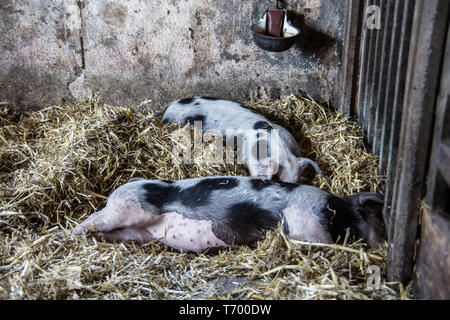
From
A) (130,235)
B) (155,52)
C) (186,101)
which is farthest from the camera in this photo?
(155,52)

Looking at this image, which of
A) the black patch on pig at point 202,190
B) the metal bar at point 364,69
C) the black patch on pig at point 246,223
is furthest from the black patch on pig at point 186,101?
the black patch on pig at point 246,223

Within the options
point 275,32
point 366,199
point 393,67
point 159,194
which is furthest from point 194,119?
point 366,199

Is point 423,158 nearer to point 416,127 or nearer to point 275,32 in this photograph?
point 416,127

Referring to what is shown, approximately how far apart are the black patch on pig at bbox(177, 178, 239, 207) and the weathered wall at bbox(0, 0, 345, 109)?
1902 mm

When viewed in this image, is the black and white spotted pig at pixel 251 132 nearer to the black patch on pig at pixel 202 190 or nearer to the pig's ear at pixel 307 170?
the pig's ear at pixel 307 170

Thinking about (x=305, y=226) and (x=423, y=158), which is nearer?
(x=423, y=158)

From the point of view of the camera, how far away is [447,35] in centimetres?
191

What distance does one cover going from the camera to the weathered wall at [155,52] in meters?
4.46

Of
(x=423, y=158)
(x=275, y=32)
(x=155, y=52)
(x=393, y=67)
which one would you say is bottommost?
(x=423, y=158)

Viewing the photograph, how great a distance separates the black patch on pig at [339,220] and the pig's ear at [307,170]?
815 mm

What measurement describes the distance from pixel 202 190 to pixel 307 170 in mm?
1057

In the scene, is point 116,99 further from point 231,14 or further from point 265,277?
point 265,277

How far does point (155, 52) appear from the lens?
459cm

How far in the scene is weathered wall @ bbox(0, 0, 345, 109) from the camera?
4457mm
